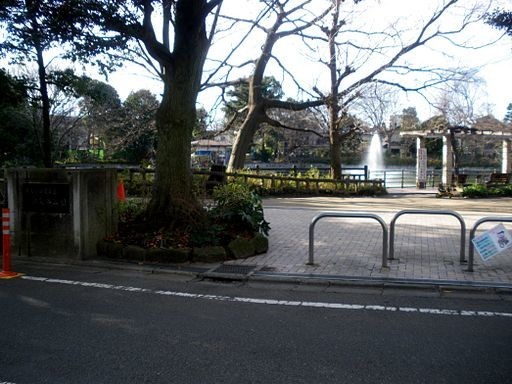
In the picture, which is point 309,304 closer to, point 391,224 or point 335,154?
point 391,224

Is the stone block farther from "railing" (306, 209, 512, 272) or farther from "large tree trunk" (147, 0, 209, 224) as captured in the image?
"railing" (306, 209, 512, 272)

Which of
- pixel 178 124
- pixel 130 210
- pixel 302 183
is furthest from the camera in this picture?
pixel 302 183

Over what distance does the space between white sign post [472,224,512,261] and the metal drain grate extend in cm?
334

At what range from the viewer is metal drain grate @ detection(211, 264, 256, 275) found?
725cm

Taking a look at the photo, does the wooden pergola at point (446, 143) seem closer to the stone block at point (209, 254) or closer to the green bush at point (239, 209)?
the green bush at point (239, 209)

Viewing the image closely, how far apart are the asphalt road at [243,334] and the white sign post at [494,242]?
0.99 metres

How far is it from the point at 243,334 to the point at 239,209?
455 centimetres

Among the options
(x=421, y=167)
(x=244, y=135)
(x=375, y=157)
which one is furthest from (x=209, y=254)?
(x=375, y=157)

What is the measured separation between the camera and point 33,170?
834cm

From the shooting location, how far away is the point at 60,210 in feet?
26.6

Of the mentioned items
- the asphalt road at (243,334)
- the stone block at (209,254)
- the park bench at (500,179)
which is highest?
the park bench at (500,179)

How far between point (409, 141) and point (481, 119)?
69.1 ft

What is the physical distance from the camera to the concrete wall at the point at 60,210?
26.3ft

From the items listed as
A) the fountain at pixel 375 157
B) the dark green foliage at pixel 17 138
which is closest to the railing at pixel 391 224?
the dark green foliage at pixel 17 138
